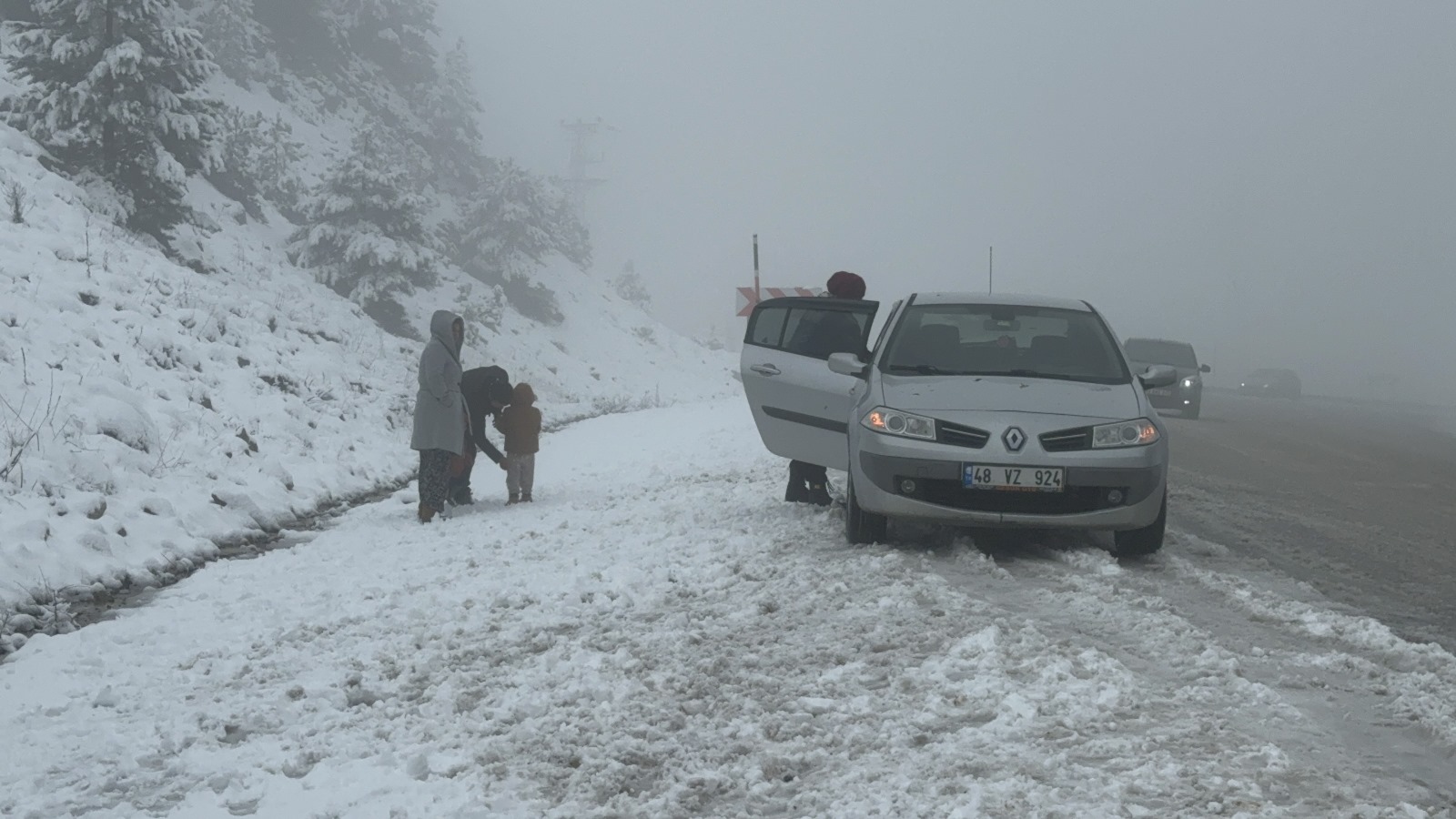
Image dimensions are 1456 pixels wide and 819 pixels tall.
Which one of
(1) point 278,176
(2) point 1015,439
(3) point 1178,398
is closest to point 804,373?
(2) point 1015,439

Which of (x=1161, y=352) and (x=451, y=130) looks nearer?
(x=1161, y=352)

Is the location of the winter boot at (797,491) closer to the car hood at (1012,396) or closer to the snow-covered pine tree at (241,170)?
the car hood at (1012,396)

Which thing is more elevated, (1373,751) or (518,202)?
(518,202)

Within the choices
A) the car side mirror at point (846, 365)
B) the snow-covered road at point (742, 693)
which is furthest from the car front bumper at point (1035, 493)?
the car side mirror at point (846, 365)

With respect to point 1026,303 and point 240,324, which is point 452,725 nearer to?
point 1026,303

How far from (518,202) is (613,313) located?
9326 mm

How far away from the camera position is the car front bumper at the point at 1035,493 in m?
6.65

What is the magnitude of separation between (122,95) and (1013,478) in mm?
17487

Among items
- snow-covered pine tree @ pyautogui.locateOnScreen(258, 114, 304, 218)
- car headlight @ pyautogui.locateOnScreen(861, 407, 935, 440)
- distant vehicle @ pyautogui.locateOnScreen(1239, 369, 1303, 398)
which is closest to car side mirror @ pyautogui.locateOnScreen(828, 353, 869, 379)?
car headlight @ pyautogui.locateOnScreen(861, 407, 935, 440)

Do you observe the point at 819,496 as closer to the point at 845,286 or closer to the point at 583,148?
the point at 845,286

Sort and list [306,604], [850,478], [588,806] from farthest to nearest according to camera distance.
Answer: [850,478] < [306,604] < [588,806]

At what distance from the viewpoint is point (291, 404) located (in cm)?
1327

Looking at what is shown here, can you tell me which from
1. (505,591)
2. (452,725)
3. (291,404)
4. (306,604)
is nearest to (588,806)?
(452,725)

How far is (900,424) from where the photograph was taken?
7023 millimetres
